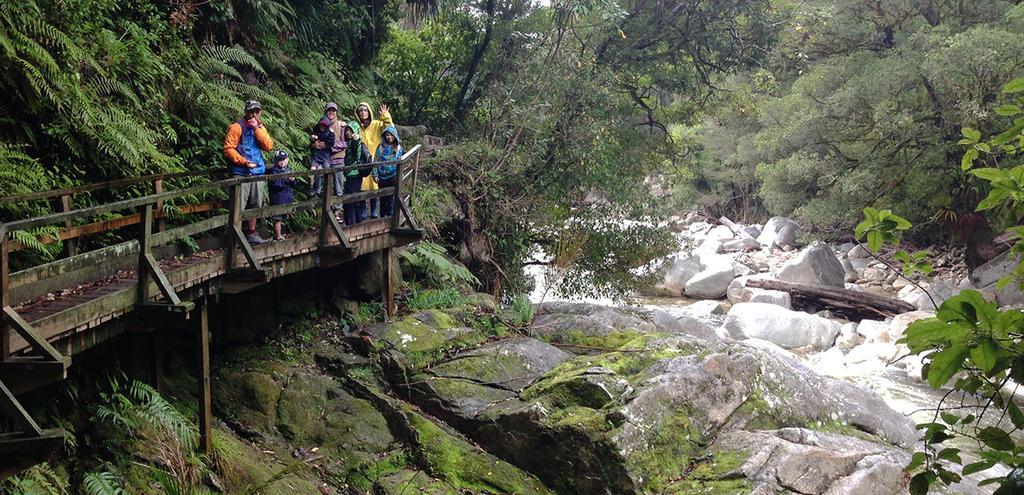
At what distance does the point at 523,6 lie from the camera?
16.6 metres

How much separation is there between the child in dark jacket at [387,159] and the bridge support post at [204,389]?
12.8 ft

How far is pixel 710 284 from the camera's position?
25578 millimetres

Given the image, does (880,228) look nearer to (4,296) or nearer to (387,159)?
(4,296)

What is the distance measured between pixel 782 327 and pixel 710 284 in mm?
6683

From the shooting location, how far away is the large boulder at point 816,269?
2508 centimetres

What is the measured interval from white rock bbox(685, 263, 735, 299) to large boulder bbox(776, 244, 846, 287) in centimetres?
197

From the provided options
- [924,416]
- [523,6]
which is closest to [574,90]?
[523,6]

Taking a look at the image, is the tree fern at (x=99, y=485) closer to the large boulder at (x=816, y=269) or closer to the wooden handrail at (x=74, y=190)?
the wooden handrail at (x=74, y=190)

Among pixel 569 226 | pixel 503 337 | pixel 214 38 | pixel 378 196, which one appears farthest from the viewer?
pixel 569 226

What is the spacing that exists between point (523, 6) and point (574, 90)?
2367 mm

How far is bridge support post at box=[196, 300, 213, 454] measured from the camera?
271 inches

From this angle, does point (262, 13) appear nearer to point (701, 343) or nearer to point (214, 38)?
point (214, 38)

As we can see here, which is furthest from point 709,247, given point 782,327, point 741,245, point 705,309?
point 782,327

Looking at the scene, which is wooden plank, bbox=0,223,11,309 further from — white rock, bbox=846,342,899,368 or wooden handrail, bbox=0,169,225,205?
white rock, bbox=846,342,899,368
